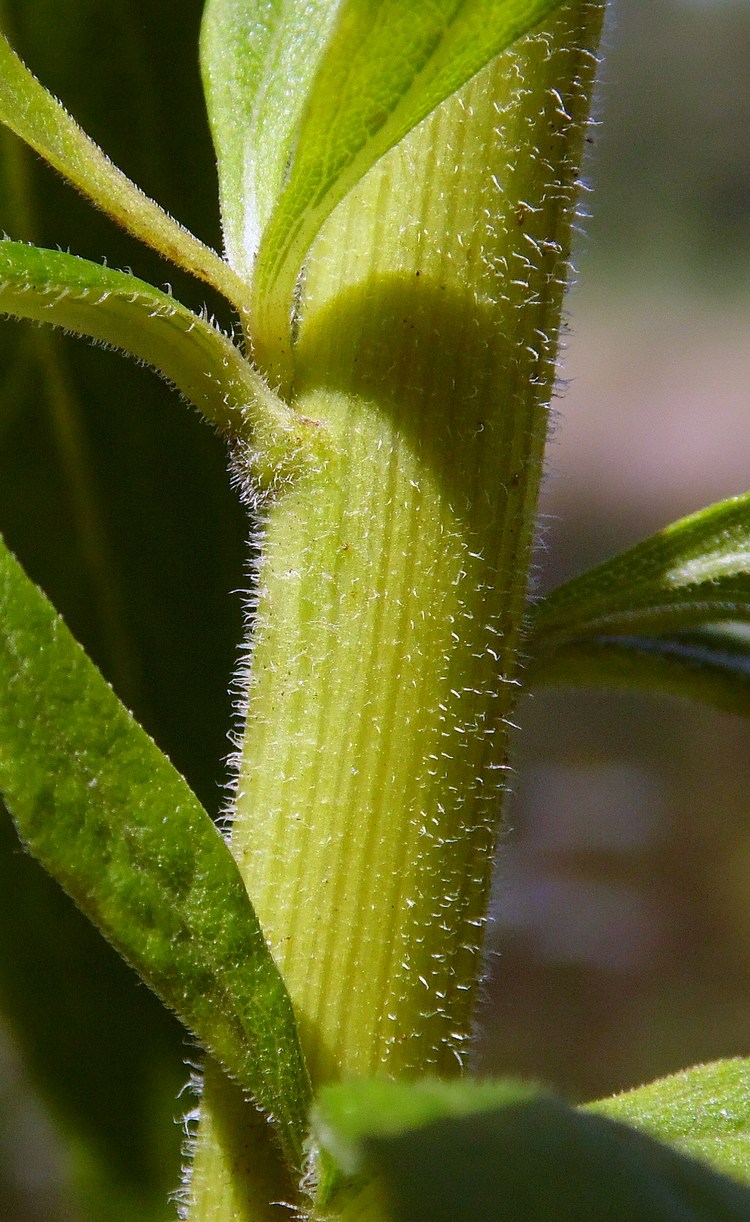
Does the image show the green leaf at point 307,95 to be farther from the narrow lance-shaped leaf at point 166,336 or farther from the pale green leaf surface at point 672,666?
the pale green leaf surface at point 672,666

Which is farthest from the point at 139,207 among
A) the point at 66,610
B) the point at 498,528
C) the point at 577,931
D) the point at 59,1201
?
the point at 577,931

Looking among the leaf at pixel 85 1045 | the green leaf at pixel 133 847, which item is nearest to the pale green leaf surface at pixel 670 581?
the green leaf at pixel 133 847

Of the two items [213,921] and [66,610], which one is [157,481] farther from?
[213,921]

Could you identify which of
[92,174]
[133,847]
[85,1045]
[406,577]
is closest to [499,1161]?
[133,847]

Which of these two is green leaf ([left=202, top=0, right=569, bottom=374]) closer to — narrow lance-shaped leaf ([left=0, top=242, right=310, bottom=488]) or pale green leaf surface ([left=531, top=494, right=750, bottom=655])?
narrow lance-shaped leaf ([left=0, top=242, right=310, bottom=488])

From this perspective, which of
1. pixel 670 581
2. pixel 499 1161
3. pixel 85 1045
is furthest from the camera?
pixel 85 1045

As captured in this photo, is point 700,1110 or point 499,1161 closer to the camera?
point 499,1161

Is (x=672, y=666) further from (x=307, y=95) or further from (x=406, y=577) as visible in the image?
(x=307, y=95)
